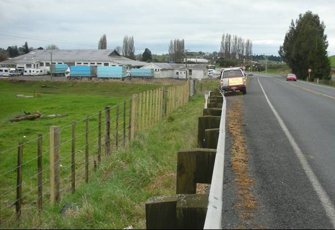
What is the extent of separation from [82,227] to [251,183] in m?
2.54

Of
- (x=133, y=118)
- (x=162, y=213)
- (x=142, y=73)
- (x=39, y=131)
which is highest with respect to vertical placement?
(x=162, y=213)

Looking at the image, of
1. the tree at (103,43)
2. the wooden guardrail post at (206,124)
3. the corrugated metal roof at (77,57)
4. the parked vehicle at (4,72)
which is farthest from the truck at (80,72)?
the wooden guardrail post at (206,124)

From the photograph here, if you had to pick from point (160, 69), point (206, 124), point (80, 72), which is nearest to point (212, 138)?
point (206, 124)

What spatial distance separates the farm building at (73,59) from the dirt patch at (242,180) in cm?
7809

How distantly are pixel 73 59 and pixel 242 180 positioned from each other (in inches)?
3453

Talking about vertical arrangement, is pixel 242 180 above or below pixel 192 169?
below

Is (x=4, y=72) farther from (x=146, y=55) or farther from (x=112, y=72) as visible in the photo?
(x=146, y=55)

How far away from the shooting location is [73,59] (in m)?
89.7

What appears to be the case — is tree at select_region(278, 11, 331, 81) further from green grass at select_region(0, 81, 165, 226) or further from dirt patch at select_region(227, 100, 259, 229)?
dirt patch at select_region(227, 100, 259, 229)

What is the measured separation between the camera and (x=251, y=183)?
19.0 feet

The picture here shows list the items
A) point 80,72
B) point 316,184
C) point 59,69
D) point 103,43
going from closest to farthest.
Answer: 1. point 316,184
2. point 80,72
3. point 59,69
4. point 103,43

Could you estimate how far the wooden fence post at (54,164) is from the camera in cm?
675

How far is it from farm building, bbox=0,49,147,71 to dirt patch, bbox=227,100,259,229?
78.1 metres

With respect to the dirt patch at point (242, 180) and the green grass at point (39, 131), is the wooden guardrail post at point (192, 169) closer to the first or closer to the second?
the dirt patch at point (242, 180)
